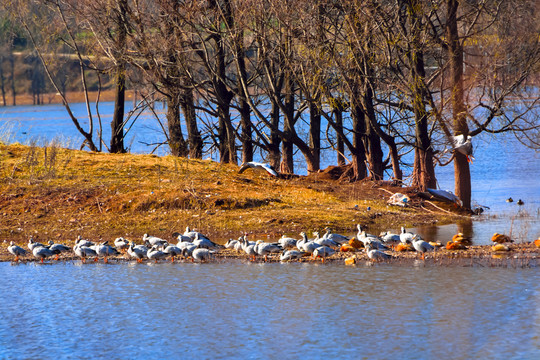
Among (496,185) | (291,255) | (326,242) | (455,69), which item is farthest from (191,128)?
(291,255)

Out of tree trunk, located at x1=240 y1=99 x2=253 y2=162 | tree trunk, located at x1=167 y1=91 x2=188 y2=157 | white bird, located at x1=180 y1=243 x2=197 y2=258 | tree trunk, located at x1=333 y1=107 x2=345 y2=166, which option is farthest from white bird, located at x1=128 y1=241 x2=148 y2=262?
tree trunk, located at x1=167 y1=91 x2=188 y2=157

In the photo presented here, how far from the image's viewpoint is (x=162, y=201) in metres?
18.6

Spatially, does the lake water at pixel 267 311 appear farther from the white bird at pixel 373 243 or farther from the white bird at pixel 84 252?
the white bird at pixel 373 243

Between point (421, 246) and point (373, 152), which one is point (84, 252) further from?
point (373, 152)

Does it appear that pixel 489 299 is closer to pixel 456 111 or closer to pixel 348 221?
pixel 348 221

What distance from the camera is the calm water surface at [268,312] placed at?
8.34 metres

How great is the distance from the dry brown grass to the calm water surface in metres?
4.33

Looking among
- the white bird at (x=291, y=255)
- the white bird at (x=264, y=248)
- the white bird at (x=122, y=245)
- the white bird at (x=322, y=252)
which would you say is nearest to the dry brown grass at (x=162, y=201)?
Result: the white bird at (x=122, y=245)

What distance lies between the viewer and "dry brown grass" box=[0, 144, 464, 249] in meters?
17.2

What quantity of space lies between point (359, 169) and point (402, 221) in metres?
5.88

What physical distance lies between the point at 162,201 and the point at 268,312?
926 centimetres

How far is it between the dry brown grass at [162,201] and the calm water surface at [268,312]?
4325 mm

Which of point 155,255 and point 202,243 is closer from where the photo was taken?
point 155,255

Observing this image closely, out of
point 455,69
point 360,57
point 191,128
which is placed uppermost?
point 360,57
